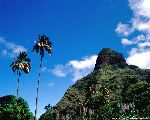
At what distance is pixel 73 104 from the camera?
193 m

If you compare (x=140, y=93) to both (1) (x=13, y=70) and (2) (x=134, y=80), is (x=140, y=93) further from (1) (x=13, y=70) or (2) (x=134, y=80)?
(1) (x=13, y=70)

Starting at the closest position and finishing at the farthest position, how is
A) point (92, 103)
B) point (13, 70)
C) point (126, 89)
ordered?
point (13, 70) < point (92, 103) < point (126, 89)

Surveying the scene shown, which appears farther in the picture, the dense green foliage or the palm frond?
the palm frond

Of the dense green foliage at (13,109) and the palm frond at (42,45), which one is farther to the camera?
the palm frond at (42,45)

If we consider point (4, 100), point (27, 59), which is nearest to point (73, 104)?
point (27, 59)

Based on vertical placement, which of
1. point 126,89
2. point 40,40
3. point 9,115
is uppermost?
point 126,89

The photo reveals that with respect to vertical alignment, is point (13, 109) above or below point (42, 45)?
below

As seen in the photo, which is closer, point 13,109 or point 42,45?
point 13,109

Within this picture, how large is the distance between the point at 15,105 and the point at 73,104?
141976 millimetres

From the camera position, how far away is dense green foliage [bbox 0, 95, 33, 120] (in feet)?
164

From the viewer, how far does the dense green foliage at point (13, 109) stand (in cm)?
4991

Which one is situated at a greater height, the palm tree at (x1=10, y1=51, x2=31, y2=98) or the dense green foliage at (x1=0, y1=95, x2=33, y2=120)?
the palm tree at (x1=10, y1=51, x2=31, y2=98)

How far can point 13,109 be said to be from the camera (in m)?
50.5

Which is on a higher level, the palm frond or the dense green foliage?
the palm frond
